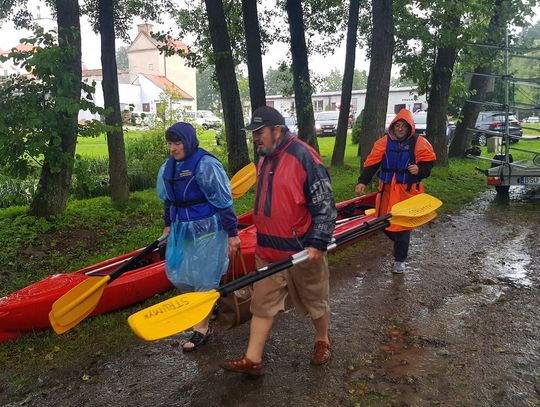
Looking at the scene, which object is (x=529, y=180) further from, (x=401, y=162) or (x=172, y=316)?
(x=172, y=316)

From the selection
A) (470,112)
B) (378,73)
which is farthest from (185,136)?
(470,112)

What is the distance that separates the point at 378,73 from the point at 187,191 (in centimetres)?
676

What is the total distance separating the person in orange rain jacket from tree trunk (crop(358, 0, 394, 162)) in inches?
157

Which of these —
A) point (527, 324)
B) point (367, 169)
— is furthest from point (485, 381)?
point (367, 169)

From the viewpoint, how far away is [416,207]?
4312 millimetres

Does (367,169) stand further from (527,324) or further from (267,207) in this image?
(267,207)

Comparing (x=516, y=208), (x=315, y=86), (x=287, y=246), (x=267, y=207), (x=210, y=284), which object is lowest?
(x=516, y=208)

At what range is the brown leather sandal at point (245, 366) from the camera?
326 centimetres

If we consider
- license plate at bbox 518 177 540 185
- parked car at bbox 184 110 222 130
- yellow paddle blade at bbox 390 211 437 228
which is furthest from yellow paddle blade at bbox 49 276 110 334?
parked car at bbox 184 110 222 130

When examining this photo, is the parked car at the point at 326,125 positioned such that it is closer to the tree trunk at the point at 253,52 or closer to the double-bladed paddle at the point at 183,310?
the tree trunk at the point at 253,52

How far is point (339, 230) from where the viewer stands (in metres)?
5.95

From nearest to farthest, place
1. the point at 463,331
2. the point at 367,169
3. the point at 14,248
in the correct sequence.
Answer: the point at 463,331 → the point at 367,169 → the point at 14,248

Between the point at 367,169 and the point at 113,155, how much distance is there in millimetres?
5161

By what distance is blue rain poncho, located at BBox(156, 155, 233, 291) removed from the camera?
3.50 metres
